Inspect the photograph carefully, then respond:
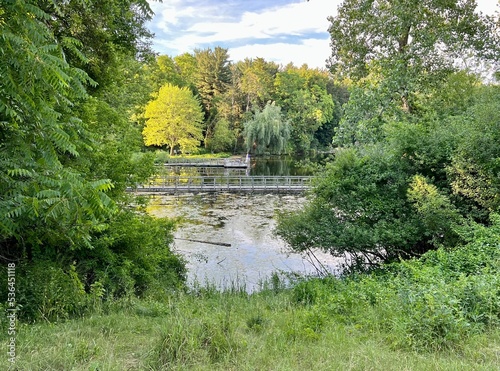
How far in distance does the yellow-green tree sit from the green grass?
3975 cm

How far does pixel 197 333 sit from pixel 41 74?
2216 mm

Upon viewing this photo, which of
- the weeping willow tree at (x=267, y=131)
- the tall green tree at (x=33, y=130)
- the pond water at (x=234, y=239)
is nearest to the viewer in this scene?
the tall green tree at (x=33, y=130)

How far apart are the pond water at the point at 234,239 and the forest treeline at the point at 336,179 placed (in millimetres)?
1618

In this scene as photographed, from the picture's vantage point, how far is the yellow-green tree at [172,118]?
134 ft

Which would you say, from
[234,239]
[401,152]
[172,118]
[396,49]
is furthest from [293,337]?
[172,118]

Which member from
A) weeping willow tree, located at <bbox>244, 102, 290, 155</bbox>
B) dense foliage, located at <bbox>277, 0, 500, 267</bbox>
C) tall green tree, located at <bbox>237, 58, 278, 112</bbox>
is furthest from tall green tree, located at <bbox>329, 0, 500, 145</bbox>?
tall green tree, located at <bbox>237, 58, 278, 112</bbox>

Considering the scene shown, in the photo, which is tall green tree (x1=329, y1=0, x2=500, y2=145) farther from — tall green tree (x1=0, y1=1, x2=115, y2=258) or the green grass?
tall green tree (x1=0, y1=1, x2=115, y2=258)

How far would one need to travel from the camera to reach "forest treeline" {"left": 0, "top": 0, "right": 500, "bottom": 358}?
2086 mm

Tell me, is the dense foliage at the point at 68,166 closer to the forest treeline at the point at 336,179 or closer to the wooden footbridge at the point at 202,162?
the forest treeline at the point at 336,179

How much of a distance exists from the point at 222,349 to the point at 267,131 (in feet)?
134

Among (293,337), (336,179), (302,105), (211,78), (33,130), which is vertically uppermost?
(211,78)

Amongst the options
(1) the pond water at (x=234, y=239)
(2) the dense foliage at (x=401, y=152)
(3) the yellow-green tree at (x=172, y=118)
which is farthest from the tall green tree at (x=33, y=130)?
(3) the yellow-green tree at (x=172, y=118)

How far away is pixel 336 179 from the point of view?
8.98 meters

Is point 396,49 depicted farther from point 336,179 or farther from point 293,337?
point 293,337
